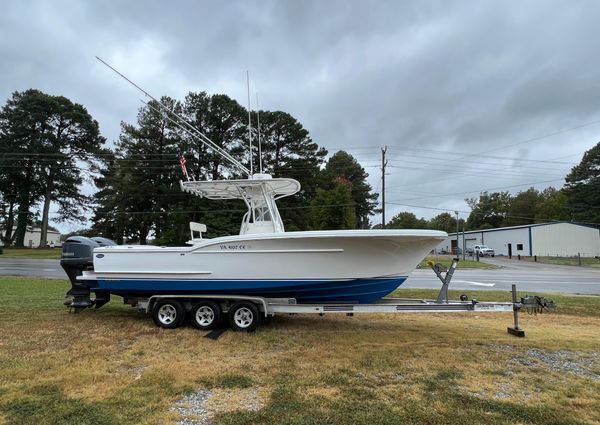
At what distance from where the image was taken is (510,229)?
5925 centimetres

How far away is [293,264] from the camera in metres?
6.38

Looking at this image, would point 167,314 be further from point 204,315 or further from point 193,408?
point 193,408

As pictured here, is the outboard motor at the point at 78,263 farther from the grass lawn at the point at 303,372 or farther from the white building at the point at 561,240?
the white building at the point at 561,240

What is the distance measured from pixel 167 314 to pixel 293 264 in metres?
2.43

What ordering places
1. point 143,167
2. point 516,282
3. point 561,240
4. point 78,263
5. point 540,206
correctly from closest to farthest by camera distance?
point 78,263 → point 516,282 → point 143,167 → point 561,240 → point 540,206

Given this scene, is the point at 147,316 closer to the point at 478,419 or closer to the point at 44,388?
the point at 44,388

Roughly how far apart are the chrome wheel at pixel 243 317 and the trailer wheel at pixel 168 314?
95 cm

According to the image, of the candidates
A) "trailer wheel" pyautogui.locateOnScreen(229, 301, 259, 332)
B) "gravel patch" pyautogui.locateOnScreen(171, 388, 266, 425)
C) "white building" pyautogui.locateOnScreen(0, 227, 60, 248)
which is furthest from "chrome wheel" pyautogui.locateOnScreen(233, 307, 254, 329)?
"white building" pyautogui.locateOnScreen(0, 227, 60, 248)

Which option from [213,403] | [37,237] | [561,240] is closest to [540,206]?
[561,240]

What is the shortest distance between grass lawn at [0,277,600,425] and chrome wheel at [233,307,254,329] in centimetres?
27

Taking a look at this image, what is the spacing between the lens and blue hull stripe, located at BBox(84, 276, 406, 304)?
644cm

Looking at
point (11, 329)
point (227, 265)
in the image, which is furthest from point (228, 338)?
point (11, 329)

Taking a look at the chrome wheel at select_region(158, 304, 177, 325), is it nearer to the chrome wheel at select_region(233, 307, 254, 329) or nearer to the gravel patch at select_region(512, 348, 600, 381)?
the chrome wheel at select_region(233, 307, 254, 329)

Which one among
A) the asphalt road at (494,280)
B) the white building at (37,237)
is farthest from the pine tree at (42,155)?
the white building at (37,237)
